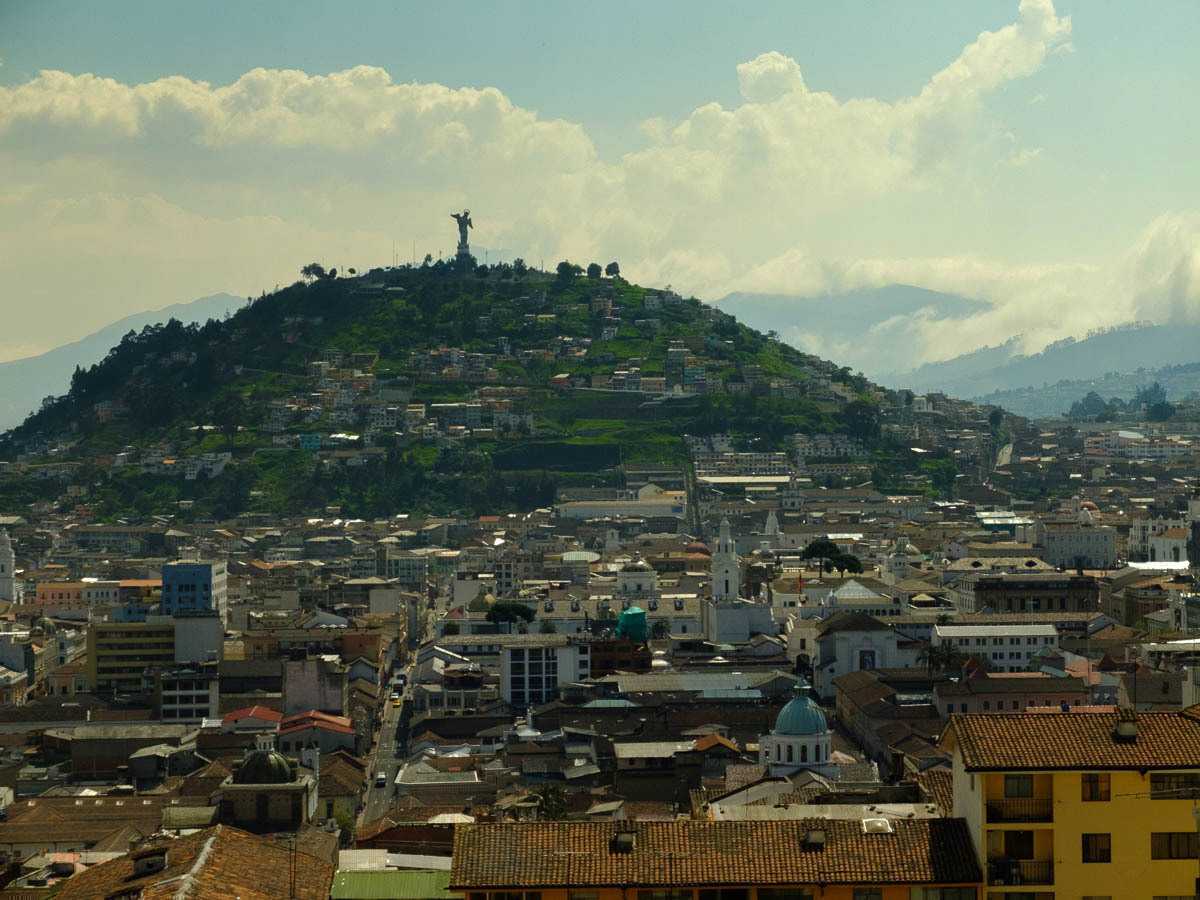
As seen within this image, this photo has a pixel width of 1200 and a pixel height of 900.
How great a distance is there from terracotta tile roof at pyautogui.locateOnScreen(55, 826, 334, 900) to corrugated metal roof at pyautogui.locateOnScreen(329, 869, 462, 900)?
0.47 meters

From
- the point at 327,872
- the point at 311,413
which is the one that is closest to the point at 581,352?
the point at 311,413

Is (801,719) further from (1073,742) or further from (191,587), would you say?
(191,587)

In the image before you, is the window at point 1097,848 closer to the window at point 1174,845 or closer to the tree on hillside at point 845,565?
the window at point 1174,845

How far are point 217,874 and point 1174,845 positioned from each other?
910cm

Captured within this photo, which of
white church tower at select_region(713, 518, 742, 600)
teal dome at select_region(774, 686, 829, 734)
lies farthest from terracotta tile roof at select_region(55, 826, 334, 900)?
white church tower at select_region(713, 518, 742, 600)

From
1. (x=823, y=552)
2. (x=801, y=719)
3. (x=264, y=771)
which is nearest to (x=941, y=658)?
(x=801, y=719)

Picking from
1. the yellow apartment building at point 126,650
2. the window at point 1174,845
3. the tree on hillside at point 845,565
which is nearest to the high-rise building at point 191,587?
the yellow apartment building at point 126,650

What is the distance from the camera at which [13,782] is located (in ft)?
160

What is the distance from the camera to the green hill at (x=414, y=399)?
124 meters

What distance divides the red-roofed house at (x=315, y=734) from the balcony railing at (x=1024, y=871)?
34.9m

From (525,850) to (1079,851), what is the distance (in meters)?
4.08

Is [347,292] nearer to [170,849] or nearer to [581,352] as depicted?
[581,352]

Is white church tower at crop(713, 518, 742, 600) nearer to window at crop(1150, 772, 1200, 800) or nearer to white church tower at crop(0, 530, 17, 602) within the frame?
white church tower at crop(0, 530, 17, 602)

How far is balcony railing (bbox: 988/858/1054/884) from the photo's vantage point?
1708 centimetres
